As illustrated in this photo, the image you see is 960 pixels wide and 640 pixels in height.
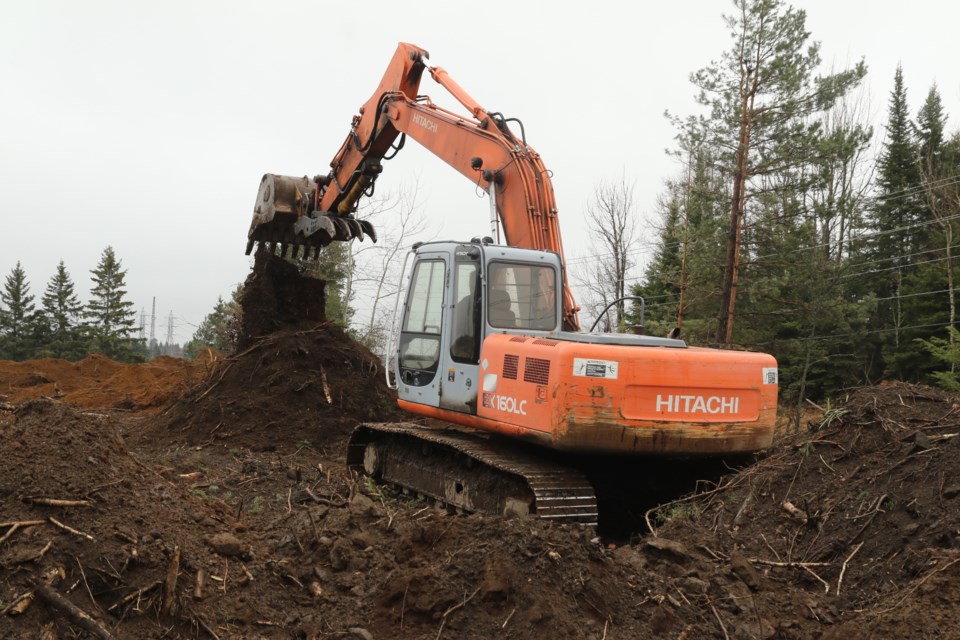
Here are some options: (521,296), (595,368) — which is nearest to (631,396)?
(595,368)

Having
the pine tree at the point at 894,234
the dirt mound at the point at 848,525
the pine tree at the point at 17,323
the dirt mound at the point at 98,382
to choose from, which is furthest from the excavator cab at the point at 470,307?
the pine tree at the point at 17,323

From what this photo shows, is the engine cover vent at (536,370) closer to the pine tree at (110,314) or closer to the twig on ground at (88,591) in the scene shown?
the twig on ground at (88,591)

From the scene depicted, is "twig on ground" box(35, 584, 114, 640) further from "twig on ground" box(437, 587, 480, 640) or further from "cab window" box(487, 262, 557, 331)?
"cab window" box(487, 262, 557, 331)

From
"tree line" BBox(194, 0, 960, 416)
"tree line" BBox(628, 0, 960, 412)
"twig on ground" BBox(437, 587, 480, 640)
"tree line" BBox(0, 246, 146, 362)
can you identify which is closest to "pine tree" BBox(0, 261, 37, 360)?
"tree line" BBox(0, 246, 146, 362)

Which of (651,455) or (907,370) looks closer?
(651,455)

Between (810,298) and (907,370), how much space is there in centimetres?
863

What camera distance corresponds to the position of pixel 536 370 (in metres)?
6.50

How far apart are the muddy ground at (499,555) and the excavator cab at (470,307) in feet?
3.89

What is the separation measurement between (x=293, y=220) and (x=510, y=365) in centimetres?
638

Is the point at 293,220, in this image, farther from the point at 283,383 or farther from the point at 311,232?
the point at 283,383

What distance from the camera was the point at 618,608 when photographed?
4668mm

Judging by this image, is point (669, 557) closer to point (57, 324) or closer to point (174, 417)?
point (174, 417)

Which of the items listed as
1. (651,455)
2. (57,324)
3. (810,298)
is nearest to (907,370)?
(810,298)

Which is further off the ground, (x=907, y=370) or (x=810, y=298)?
(x=810, y=298)
